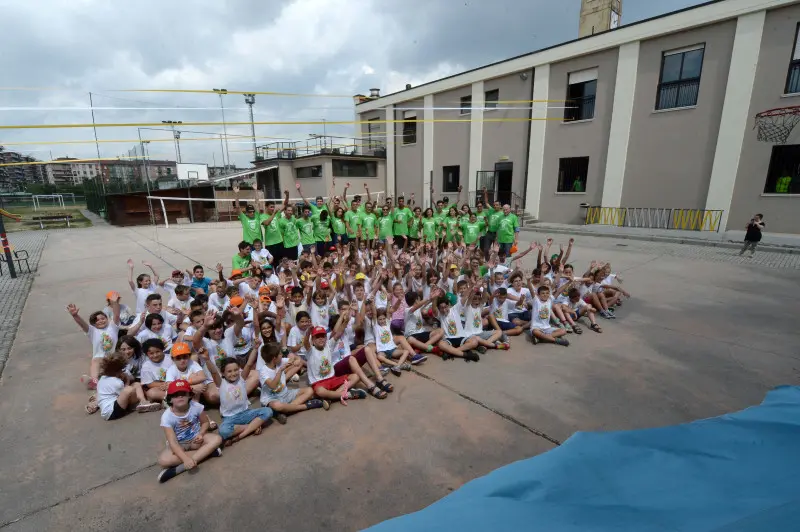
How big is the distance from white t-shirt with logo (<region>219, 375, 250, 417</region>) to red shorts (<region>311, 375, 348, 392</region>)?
2.63ft

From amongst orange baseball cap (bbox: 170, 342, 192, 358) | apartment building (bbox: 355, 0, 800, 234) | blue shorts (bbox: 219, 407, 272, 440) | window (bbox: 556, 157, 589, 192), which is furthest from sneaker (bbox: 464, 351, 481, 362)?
window (bbox: 556, 157, 589, 192)

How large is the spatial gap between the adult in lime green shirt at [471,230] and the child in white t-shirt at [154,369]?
6.96m

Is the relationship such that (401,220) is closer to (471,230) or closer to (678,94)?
Answer: (471,230)

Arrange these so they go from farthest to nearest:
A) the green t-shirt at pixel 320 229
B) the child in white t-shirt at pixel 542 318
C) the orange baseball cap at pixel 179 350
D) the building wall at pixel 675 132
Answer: the building wall at pixel 675 132 → the green t-shirt at pixel 320 229 → the child in white t-shirt at pixel 542 318 → the orange baseball cap at pixel 179 350

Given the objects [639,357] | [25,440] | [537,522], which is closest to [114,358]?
[25,440]

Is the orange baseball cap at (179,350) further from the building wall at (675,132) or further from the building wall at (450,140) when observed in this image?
the building wall at (450,140)

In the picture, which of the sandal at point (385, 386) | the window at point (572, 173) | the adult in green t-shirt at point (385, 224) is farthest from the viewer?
the window at point (572, 173)

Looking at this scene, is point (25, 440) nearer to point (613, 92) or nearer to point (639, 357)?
point (639, 357)

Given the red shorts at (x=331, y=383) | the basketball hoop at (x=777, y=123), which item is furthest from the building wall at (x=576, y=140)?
the red shorts at (x=331, y=383)

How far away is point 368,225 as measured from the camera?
9.16 m

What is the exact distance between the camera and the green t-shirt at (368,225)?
9.18 meters

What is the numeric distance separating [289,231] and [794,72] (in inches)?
692

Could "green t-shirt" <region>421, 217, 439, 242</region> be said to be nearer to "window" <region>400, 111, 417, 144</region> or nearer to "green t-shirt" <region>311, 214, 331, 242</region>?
"green t-shirt" <region>311, 214, 331, 242</region>

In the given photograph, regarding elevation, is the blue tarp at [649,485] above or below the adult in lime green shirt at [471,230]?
below
